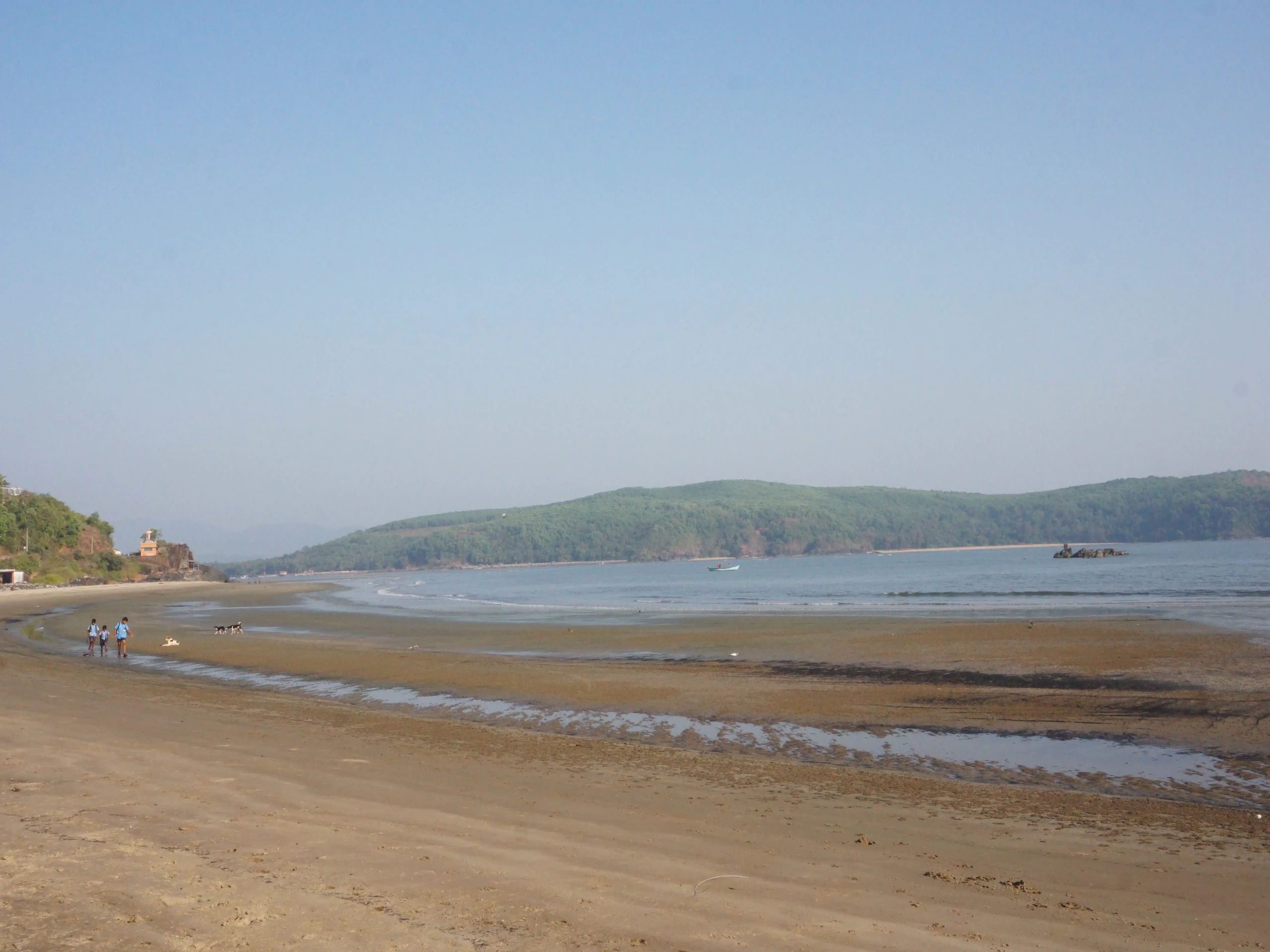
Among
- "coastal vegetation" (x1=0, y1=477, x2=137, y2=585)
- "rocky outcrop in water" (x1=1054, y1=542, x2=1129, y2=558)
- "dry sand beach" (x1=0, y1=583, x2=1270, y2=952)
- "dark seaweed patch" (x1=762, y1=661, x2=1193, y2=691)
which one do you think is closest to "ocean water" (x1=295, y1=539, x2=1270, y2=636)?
"rocky outcrop in water" (x1=1054, y1=542, x2=1129, y2=558)

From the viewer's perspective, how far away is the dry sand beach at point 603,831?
20.4 feet

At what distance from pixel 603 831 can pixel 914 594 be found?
170ft

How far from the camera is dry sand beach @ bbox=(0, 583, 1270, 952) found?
6.23m

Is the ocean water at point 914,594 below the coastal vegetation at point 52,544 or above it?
below

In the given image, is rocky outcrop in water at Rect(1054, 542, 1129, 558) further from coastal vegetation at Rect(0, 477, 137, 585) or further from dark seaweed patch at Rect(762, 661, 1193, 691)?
coastal vegetation at Rect(0, 477, 137, 585)

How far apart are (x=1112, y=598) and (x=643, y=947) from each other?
1881 inches

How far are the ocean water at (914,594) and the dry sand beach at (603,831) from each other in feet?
66.4

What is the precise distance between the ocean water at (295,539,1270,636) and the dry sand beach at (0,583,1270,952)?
20243 millimetres

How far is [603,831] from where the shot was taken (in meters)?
8.98

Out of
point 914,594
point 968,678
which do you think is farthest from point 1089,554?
point 968,678

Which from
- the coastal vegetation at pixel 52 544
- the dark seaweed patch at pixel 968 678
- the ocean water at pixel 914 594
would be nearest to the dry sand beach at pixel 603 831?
the dark seaweed patch at pixel 968 678

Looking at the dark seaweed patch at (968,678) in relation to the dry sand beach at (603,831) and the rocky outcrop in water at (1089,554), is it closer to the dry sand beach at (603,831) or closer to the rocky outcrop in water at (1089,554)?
the dry sand beach at (603,831)

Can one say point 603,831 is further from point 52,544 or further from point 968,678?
point 52,544

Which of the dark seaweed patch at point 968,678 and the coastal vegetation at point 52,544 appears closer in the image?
the dark seaweed patch at point 968,678
